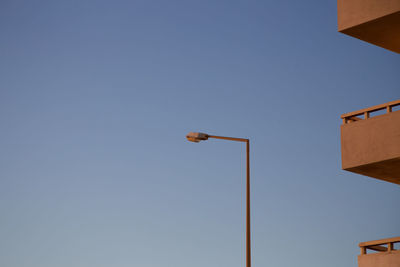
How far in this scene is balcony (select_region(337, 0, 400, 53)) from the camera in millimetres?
23516

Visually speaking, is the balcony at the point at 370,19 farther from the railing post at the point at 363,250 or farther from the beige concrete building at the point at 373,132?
the railing post at the point at 363,250

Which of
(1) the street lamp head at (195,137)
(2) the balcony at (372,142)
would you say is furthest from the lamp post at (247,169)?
(2) the balcony at (372,142)

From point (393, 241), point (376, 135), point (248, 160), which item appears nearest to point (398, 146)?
point (376, 135)

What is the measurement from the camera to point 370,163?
76.1 ft

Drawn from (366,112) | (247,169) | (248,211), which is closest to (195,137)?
(247,169)

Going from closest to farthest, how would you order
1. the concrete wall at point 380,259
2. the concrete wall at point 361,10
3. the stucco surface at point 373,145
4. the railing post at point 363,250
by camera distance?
the concrete wall at point 380,259, the stucco surface at point 373,145, the concrete wall at point 361,10, the railing post at point 363,250

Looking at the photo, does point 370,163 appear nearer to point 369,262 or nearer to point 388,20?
point 369,262

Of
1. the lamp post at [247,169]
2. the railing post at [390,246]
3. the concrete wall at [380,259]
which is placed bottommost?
the concrete wall at [380,259]

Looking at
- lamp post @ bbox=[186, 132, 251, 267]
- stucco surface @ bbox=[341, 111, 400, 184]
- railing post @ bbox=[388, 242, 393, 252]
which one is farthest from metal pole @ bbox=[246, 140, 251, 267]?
railing post @ bbox=[388, 242, 393, 252]

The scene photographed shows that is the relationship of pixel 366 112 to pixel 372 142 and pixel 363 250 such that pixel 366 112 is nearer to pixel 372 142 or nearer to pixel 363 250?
pixel 372 142

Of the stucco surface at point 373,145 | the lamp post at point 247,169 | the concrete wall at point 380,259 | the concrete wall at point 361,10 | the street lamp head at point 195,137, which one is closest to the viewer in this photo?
the concrete wall at point 380,259

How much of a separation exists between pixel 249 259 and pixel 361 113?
18.1 ft

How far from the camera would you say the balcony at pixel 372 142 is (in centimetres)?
2256

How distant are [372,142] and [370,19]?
383 cm
